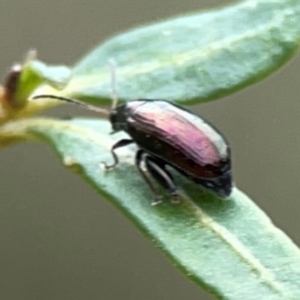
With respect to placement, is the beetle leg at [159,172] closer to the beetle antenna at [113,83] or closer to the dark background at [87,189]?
the beetle antenna at [113,83]

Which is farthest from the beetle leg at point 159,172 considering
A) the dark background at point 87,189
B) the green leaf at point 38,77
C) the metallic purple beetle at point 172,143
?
the dark background at point 87,189

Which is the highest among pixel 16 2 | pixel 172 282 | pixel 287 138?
pixel 16 2

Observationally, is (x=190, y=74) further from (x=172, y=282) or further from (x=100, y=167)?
(x=172, y=282)

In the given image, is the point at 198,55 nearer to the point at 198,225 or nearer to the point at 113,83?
the point at 113,83

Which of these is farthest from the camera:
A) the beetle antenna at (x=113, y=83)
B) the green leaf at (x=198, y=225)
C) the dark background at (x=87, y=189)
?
the dark background at (x=87, y=189)

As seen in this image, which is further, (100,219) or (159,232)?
(100,219)

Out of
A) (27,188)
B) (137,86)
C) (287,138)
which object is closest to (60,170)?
(27,188)

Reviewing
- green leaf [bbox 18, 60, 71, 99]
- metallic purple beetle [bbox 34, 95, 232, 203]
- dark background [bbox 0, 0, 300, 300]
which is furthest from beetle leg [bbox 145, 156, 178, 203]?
dark background [bbox 0, 0, 300, 300]

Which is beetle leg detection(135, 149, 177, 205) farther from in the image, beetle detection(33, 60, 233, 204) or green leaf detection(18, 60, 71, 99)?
green leaf detection(18, 60, 71, 99)
